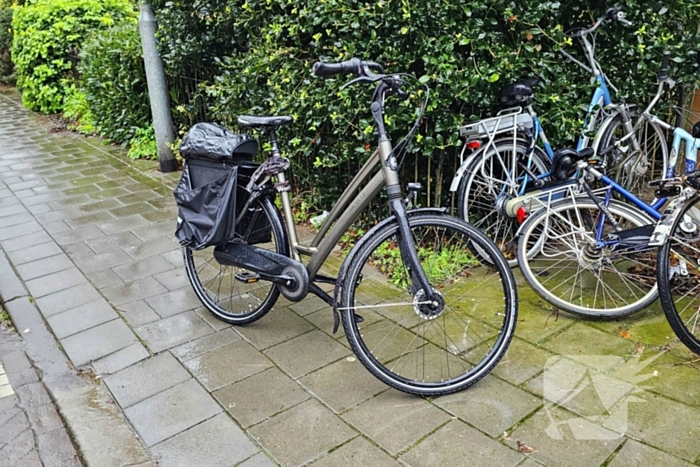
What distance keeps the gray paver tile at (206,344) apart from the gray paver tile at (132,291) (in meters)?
0.71

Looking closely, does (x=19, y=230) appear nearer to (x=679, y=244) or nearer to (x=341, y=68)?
(x=341, y=68)

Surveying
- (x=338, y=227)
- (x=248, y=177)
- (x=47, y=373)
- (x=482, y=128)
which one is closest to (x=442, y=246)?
(x=482, y=128)

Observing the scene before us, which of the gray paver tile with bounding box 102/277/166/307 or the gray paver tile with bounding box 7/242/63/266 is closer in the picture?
the gray paver tile with bounding box 102/277/166/307

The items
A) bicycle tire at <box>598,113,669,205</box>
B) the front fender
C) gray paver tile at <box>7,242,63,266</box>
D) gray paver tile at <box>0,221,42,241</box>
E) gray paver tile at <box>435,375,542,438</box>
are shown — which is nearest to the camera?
gray paver tile at <box>435,375,542,438</box>

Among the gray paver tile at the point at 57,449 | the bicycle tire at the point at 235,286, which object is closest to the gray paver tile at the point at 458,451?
the bicycle tire at the point at 235,286

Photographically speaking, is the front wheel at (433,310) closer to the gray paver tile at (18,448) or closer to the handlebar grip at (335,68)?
the handlebar grip at (335,68)

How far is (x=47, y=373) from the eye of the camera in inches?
117

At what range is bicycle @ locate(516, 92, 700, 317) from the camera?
307 centimetres

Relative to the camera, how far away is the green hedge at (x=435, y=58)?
3383 mm

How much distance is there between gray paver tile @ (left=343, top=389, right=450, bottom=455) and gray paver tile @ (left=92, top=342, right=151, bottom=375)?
1207 millimetres

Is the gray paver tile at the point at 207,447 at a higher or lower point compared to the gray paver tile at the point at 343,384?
lower

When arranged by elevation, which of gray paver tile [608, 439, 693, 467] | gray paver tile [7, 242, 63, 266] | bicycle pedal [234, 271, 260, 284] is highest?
bicycle pedal [234, 271, 260, 284]

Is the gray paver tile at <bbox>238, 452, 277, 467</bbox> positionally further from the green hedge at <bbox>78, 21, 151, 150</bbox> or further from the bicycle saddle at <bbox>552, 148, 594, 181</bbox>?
the green hedge at <bbox>78, 21, 151, 150</bbox>

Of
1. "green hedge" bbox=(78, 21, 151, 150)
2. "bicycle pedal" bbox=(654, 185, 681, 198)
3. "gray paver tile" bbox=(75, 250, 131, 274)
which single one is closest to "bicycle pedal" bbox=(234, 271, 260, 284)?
"gray paver tile" bbox=(75, 250, 131, 274)
